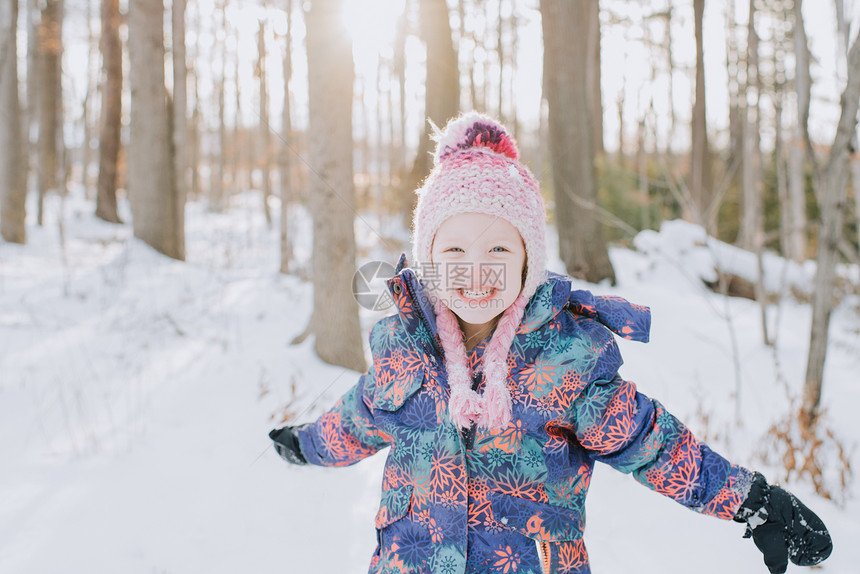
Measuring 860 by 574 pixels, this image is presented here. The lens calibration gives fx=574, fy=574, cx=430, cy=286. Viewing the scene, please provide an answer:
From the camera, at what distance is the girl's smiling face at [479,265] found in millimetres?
1478

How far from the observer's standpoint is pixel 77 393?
3.19 meters

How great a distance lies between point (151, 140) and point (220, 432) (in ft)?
19.7

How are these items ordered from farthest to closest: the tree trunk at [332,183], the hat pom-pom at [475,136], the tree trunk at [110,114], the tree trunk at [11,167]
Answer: the tree trunk at [110,114] < the tree trunk at [11,167] < the tree trunk at [332,183] < the hat pom-pom at [475,136]

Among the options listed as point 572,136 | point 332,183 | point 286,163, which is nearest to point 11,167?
point 286,163

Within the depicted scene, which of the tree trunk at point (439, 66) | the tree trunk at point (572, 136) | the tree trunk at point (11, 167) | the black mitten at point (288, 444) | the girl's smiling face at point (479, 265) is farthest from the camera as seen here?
the tree trunk at point (11, 167)

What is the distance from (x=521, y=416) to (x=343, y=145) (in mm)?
2862

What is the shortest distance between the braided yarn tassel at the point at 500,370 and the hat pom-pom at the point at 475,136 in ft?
1.44

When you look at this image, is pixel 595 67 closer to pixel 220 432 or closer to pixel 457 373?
pixel 220 432

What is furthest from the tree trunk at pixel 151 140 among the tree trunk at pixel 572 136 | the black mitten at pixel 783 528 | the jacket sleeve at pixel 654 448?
the black mitten at pixel 783 528

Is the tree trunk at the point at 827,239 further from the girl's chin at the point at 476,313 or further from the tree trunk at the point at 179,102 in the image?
the tree trunk at the point at 179,102

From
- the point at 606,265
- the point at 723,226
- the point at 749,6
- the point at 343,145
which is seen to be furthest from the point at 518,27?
the point at 343,145

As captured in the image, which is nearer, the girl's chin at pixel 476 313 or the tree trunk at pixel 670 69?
the girl's chin at pixel 476 313

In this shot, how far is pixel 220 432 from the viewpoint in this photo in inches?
125

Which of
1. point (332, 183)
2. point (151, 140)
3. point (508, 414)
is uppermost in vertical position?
point (151, 140)
